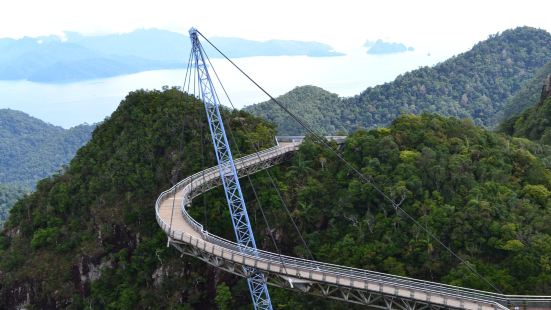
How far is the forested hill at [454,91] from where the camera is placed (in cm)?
11069

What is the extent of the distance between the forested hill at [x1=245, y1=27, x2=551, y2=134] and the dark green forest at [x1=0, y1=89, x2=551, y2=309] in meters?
51.7

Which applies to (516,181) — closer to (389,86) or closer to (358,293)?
(358,293)

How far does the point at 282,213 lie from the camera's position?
138 ft

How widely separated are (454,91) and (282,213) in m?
86.3

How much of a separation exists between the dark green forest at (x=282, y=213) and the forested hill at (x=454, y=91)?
51727 mm

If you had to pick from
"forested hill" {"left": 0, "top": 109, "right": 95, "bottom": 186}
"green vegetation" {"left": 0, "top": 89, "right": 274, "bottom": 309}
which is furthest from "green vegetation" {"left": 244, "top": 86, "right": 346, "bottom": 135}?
"forested hill" {"left": 0, "top": 109, "right": 95, "bottom": 186}

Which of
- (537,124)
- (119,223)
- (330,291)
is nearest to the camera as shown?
(330,291)

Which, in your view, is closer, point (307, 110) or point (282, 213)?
point (282, 213)

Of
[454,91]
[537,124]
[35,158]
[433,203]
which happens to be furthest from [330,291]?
[35,158]

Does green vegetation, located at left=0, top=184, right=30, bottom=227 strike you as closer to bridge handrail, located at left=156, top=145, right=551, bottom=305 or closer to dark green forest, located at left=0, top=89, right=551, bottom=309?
dark green forest, located at left=0, top=89, right=551, bottom=309

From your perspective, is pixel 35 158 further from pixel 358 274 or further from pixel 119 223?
pixel 358 274

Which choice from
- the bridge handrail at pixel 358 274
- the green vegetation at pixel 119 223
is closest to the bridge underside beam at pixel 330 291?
the bridge handrail at pixel 358 274

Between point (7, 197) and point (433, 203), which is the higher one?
point (433, 203)

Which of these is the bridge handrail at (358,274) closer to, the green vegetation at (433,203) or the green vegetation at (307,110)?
the green vegetation at (433,203)
